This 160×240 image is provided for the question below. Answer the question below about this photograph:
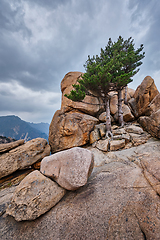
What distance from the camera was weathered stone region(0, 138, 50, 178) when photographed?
631 centimetres

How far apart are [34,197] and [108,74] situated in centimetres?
1000

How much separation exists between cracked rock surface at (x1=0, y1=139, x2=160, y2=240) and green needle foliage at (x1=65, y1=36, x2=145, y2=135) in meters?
6.45

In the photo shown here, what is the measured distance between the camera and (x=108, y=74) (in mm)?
8258

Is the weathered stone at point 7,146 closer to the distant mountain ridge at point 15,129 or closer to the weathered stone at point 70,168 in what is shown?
the weathered stone at point 70,168

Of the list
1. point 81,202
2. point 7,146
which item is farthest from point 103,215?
point 7,146

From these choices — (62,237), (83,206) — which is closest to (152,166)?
(83,206)

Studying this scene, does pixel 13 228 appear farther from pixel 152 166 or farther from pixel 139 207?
pixel 152 166

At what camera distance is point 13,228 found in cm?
254

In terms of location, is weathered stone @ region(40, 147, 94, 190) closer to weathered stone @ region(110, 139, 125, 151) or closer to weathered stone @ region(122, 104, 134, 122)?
weathered stone @ region(110, 139, 125, 151)

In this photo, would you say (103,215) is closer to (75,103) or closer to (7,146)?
(7,146)

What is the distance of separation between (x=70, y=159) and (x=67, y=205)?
5.01 ft

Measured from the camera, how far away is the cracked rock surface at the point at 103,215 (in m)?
2.15

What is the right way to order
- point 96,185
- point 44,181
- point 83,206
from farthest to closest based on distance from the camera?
point 96,185 < point 44,181 < point 83,206

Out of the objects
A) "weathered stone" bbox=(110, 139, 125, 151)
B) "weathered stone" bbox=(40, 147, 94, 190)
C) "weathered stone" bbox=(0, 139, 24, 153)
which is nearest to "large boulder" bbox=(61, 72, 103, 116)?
"weathered stone" bbox=(110, 139, 125, 151)
